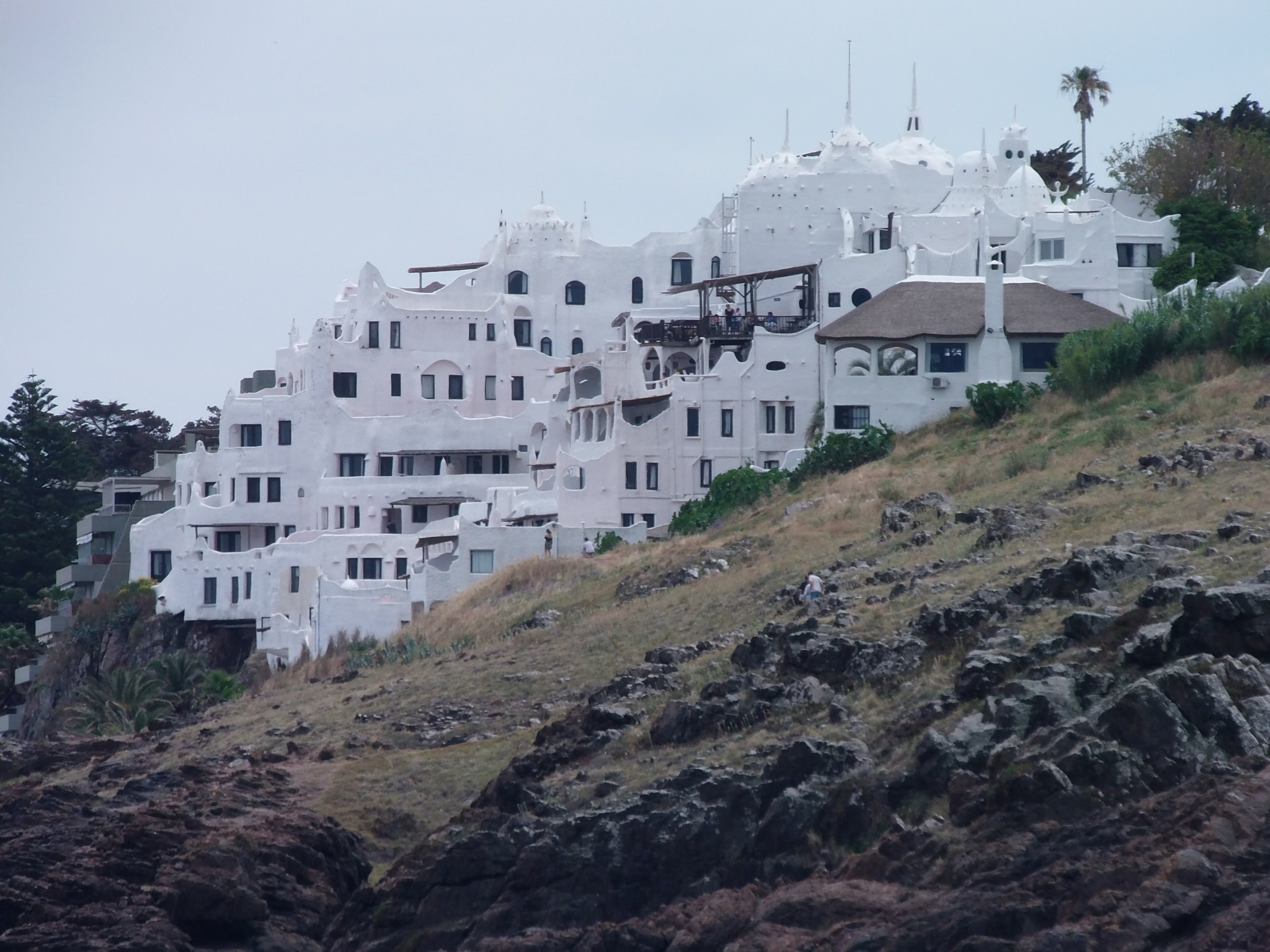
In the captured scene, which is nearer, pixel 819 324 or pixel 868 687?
pixel 868 687

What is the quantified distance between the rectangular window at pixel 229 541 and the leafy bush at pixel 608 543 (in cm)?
2031

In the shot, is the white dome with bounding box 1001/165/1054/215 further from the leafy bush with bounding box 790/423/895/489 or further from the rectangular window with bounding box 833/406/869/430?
the leafy bush with bounding box 790/423/895/489

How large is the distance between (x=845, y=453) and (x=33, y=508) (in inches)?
1718

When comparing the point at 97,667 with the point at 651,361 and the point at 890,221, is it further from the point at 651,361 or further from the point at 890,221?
the point at 890,221

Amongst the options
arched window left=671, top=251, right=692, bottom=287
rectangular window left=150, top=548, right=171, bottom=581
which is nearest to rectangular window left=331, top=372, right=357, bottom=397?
rectangular window left=150, top=548, right=171, bottom=581

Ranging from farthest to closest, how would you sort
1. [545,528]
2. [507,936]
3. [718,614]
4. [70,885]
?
[545,528] → [718,614] → [70,885] → [507,936]

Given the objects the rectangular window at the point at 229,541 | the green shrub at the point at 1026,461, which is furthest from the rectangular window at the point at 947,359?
the rectangular window at the point at 229,541

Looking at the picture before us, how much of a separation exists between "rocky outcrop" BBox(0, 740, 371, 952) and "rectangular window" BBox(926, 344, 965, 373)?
3206 centimetres

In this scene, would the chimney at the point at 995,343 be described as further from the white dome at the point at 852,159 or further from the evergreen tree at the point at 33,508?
the evergreen tree at the point at 33,508

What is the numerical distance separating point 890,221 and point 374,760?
155 ft

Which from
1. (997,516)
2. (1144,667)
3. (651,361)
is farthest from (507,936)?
(651,361)

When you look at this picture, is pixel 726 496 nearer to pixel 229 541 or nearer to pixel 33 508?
pixel 229 541

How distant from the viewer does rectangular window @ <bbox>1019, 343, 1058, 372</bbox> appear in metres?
64.8

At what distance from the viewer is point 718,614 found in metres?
42.9
